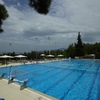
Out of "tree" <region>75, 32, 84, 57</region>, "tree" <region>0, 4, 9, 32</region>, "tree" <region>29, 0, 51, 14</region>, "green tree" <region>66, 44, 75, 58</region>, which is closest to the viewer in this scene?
"tree" <region>29, 0, 51, 14</region>

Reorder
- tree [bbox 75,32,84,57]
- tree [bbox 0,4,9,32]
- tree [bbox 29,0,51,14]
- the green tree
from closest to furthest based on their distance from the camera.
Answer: tree [bbox 29,0,51,14], tree [bbox 0,4,9,32], tree [bbox 75,32,84,57], the green tree

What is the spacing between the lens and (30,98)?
597 centimetres

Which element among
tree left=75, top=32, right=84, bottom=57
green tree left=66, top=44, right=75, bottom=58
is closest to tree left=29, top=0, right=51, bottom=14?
tree left=75, top=32, right=84, bottom=57

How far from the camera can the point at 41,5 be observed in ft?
14.5

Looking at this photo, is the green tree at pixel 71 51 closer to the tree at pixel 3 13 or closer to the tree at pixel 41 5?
the tree at pixel 3 13

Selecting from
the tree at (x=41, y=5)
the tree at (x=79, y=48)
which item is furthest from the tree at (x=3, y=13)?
the tree at (x=79, y=48)

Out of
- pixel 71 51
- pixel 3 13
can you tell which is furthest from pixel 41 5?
pixel 71 51

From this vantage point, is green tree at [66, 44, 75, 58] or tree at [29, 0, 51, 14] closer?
tree at [29, 0, 51, 14]

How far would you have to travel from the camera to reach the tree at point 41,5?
4.30 meters

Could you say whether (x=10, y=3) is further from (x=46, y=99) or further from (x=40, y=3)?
(x=46, y=99)

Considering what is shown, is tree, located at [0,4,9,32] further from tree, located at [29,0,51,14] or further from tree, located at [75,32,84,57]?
tree, located at [75,32,84,57]

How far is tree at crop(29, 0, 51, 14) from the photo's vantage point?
430 centimetres

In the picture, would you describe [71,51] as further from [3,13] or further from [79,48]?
[3,13]

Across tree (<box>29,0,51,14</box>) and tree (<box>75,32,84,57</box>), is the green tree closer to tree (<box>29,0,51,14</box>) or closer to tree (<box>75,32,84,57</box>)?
tree (<box>75,32,84,57</box>)
